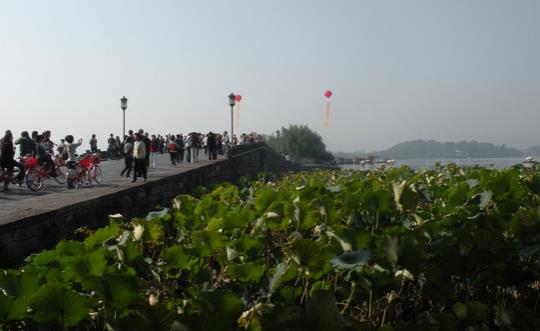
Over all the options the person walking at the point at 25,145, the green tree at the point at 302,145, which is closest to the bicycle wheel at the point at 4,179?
the person walking at the point at 25,145

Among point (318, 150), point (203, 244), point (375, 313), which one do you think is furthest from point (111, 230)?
point (318, 150)

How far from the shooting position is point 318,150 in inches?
3878

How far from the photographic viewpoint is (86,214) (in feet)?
32.7

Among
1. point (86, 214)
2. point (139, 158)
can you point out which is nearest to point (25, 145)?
point (139, 158)

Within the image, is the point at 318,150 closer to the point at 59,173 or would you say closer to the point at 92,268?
the point at 59,173

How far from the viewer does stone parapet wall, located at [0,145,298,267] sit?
7602mm

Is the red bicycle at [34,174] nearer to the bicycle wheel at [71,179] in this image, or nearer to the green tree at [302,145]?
the bicycle wheel at [71,179]

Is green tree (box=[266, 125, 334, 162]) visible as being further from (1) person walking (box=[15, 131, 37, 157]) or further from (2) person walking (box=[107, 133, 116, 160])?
(1) person walking (box=[15, 131, 37, 157])

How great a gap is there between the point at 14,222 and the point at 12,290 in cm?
654

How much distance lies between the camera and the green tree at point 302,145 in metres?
97.0

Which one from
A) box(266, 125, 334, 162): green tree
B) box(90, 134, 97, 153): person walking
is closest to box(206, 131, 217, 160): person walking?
box(90, 134, 97, 153): person walking

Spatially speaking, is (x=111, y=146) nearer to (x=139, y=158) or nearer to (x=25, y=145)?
(x=25, y=145)

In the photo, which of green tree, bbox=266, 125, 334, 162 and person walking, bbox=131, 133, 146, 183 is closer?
person walking, bbox=131, 133, 146, 183

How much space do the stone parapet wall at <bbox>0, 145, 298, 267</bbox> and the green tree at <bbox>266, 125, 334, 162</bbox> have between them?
74766mm
